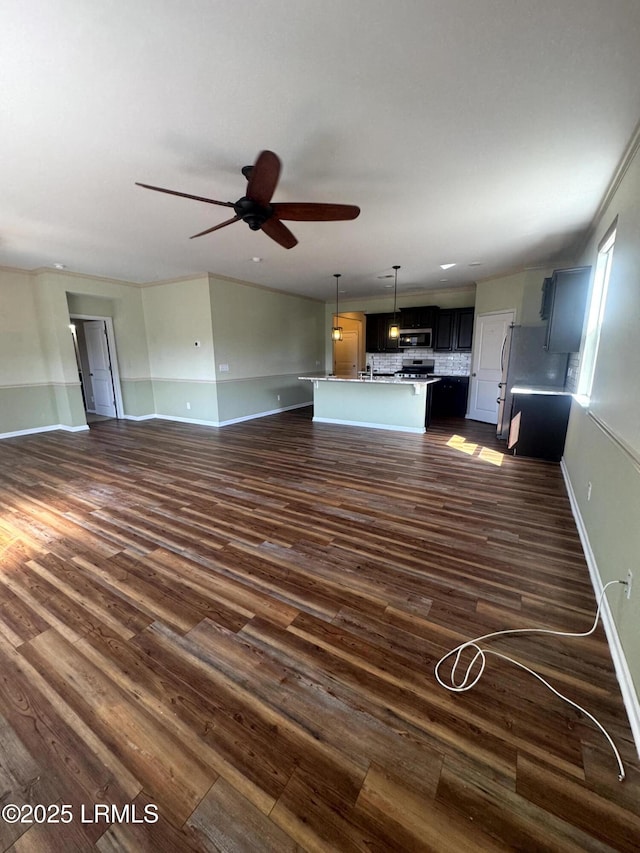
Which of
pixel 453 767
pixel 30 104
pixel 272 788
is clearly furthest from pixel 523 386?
pixel 30 104

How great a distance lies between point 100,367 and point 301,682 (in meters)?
7.82

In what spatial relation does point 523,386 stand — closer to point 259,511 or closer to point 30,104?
point 259,511

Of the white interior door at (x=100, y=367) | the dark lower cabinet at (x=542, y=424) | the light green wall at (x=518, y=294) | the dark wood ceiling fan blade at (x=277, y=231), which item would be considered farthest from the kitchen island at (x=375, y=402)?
the white interior door at (x=100, y=367)

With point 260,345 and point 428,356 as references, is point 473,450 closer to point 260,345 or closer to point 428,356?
point 428,356

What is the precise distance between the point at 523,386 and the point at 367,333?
4252mm

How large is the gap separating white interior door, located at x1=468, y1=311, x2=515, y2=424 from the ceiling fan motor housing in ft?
17.2

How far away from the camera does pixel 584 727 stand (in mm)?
1286

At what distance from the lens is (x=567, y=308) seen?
3715 mm

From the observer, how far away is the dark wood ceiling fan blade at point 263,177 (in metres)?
1.89

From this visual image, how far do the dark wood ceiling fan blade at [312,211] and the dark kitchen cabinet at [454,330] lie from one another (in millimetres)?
5630

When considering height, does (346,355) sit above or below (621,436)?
above

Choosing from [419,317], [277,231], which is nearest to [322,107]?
[277,231]

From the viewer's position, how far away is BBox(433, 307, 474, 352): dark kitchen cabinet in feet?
23.8

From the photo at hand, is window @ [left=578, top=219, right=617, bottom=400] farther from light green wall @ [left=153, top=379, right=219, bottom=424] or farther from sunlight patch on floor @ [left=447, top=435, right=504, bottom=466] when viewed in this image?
light green wall @ [left=153, top=379, right=219, bottom=424]
